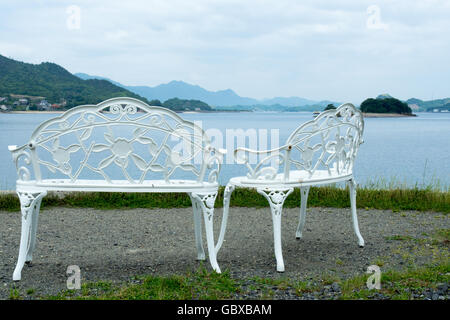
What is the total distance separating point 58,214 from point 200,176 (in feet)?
12.1

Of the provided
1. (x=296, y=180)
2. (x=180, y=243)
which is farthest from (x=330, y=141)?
(x=180, y=243)

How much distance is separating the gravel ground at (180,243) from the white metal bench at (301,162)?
1.09ft

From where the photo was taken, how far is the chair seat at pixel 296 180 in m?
4.50

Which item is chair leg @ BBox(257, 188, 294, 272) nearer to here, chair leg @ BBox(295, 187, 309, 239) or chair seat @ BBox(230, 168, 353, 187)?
chair seat @ BBox(230, 168, 353, 187)

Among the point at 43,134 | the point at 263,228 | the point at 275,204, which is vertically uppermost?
the point at 43,134

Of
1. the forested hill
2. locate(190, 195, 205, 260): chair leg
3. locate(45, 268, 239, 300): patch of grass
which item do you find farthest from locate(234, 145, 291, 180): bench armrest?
the forested hill

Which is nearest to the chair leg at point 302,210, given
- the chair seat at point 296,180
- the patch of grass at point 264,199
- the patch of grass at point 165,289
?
the chair seat at point 296,180

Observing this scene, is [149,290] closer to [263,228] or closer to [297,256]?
[297,256]

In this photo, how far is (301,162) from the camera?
4.95 metres

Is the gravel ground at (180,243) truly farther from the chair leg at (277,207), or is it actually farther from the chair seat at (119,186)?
the chair seat at (119,186)

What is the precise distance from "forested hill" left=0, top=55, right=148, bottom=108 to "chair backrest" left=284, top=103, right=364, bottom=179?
31026mm

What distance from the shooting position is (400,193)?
793 cm

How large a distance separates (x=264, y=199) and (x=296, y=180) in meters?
3.33
